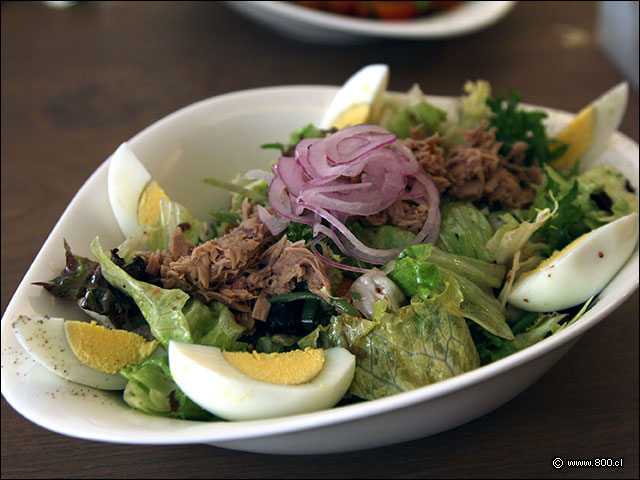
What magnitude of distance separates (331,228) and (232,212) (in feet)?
1.28

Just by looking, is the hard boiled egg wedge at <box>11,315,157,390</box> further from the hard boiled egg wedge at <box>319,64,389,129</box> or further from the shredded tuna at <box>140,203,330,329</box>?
the hard boiled egg wedge at <box>319,64,389,129</box>

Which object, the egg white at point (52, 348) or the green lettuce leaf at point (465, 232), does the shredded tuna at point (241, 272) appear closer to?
the egg white at point (52, 348)

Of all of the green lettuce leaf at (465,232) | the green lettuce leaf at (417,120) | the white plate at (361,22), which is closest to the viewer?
the green lettuce leaf at (465,232)

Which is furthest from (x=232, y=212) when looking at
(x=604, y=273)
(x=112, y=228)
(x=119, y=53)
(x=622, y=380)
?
(x=119, y=53)

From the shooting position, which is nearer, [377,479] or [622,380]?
[377,479]

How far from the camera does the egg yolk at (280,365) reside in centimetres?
122

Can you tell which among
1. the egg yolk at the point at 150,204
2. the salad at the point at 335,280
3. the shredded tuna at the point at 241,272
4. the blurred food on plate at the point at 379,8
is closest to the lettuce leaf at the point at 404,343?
the salad at the point at 335,280

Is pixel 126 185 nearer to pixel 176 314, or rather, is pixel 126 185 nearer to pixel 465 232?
pixel 176 314

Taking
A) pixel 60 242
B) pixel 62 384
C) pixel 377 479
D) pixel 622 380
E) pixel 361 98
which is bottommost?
pixel 377 479

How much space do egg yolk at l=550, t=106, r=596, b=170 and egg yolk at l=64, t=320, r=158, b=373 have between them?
150cm

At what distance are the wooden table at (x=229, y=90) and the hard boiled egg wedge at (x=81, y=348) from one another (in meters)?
0.33

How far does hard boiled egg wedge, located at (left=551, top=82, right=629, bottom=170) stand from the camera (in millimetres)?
2039

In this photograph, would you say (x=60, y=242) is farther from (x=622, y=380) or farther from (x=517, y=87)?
(x=517, y=87)

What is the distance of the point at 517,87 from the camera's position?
289cm
